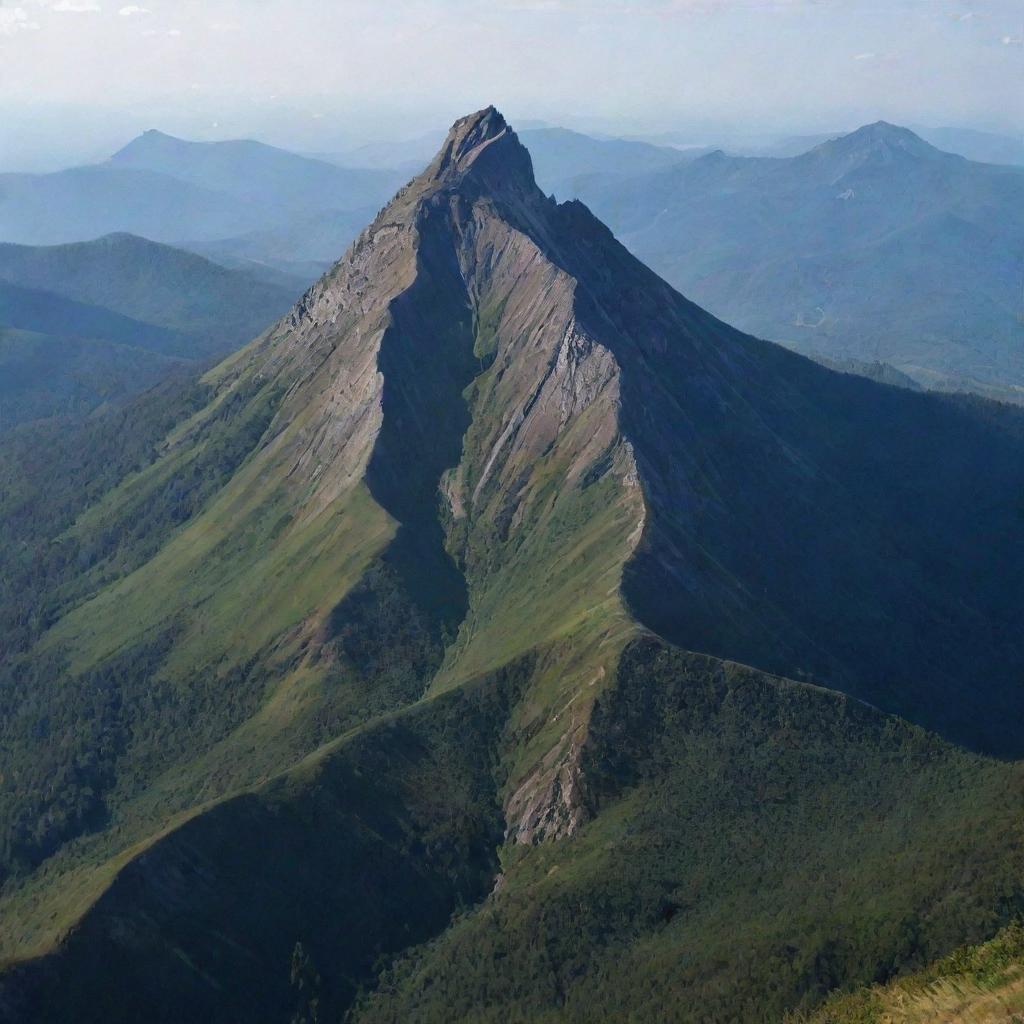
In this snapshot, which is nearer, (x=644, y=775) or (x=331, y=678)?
(x=644, y=775)

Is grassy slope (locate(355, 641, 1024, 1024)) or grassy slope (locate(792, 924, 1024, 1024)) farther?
grassy slope (locate(355, 641, 1024, 1024))

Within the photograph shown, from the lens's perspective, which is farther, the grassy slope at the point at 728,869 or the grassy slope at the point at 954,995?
the grassy slope at the point at 728,869

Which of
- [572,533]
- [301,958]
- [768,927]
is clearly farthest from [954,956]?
[572,533]

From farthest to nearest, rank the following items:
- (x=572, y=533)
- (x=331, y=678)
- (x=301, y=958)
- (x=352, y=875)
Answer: (x=572, y=533), (x=331, y=678), (x=352, y=875), (x=301, y=958)

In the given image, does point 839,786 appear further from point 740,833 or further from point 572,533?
point 572,533

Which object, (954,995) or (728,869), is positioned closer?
(954,995)

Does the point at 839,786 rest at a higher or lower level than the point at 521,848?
higher

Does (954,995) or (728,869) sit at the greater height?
(954,995)

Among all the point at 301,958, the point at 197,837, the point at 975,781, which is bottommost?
the point at 301,958

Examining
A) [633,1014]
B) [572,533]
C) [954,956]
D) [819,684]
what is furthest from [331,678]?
[954,956]

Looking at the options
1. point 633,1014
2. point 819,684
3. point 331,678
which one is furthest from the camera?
point 331,678
